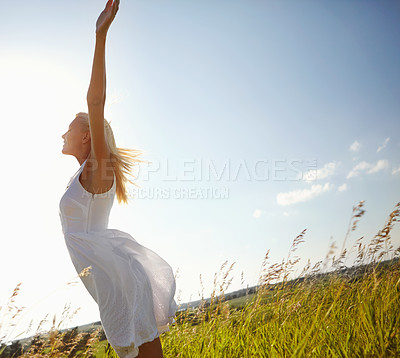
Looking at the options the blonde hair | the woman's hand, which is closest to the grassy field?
the blonde hair

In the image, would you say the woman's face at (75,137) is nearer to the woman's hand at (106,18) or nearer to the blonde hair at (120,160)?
the blonde hair at (120,160)

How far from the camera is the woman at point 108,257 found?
199cm

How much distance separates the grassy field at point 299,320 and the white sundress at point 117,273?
38cm

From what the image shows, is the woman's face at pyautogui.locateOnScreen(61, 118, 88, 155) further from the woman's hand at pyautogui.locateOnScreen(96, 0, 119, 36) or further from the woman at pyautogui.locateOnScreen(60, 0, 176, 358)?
the woman's hand at pyautogui.locateOnScreen(96, 0, 119, 36)

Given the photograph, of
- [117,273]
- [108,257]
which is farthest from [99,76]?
[117,273]

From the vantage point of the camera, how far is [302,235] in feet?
9.80

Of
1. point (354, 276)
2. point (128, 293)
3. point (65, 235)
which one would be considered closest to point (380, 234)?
point (354, 276)

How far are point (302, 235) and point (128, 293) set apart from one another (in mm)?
1701

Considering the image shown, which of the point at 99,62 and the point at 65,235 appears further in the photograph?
the point at 65,235

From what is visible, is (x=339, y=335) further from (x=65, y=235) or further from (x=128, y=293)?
(x=65, y=235)

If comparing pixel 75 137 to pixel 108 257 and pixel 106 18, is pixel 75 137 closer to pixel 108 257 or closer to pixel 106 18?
pixel 106 18

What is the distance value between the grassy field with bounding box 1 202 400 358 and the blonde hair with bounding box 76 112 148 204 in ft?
3.97

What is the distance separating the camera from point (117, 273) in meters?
2.04

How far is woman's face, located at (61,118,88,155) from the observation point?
8.54ft
